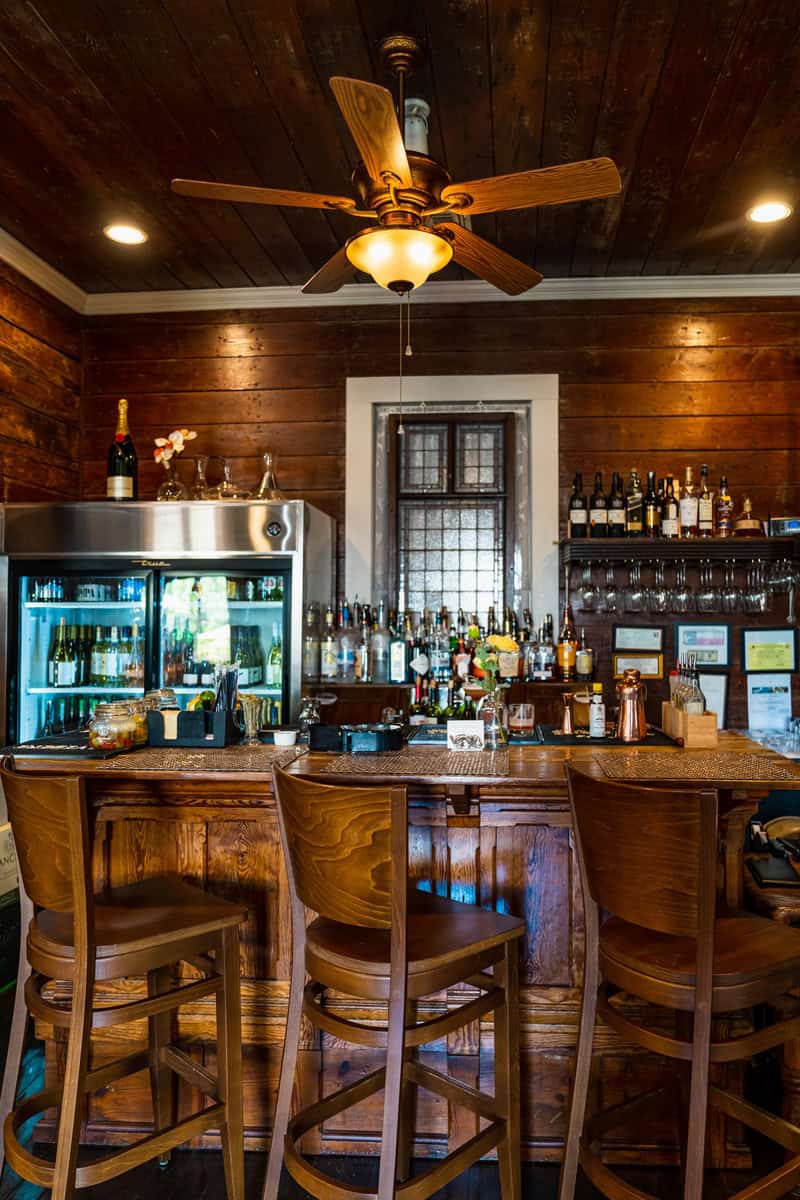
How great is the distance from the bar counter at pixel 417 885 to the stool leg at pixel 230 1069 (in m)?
0.30

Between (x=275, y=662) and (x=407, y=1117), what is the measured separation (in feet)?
7.59

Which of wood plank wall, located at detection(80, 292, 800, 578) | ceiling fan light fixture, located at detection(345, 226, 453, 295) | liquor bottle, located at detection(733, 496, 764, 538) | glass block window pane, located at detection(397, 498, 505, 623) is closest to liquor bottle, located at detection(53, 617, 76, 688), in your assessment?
wood plank wall, located at detection(80, 292, 800, 578)

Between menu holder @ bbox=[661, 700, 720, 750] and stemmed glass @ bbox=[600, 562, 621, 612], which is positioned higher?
stemmed glass @ bbox=[600, 562, 621, 612]

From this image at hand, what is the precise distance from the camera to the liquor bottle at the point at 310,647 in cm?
378

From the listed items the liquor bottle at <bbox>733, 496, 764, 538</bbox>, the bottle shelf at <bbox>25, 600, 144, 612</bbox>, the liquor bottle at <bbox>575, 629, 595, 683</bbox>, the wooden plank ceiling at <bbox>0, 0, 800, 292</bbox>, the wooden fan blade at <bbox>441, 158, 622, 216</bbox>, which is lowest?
the liquor bottle at <bbox>575, 629, 595, 683</bbox>

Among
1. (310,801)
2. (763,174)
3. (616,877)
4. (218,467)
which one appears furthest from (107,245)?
(616,877)

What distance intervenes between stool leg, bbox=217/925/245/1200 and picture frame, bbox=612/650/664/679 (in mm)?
2745

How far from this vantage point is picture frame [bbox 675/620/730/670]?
420 cm

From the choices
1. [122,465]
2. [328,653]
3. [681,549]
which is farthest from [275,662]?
[681,549]

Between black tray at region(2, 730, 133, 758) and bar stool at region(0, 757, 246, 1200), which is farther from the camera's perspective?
black tray at region(2, 730, 133, 758)

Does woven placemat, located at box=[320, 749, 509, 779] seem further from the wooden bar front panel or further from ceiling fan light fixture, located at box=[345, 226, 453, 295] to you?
ceiling fan light fixture, located at box=[345, 226, 453, 295]

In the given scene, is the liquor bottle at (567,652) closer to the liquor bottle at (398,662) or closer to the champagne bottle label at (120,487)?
the liquor bottle at (398,662)

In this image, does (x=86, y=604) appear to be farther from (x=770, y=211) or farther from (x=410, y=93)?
(x=770, y=211)

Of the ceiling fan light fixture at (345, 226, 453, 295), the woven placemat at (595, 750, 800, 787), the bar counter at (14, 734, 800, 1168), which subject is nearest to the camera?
the woven placemat at (595, 750, 800, 787)
